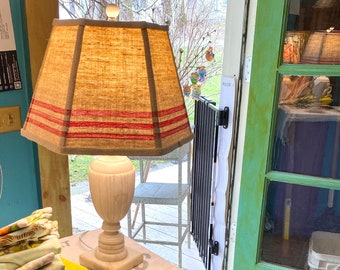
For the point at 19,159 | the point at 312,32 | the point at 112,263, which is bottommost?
the point at 112,263

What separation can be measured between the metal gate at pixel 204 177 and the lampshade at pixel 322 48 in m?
0.60

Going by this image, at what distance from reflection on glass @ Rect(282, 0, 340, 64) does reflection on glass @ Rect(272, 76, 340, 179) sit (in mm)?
88

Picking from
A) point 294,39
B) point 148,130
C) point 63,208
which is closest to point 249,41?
point 294,39

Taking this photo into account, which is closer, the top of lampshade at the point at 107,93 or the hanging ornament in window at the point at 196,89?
the top of lampshade at the point at 107,93

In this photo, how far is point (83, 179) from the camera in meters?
3.45

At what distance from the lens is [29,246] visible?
0.78 meters

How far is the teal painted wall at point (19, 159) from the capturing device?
1285mm

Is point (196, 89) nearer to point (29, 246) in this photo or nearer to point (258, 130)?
point (258, 130)

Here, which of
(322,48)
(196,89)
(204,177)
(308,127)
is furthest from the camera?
(196,89)

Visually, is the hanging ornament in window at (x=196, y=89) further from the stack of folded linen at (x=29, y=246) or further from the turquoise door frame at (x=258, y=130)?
the stack of folded linen at (x=29, y=246)

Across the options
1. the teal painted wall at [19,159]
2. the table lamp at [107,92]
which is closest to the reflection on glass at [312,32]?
the table lamp at [107,92]

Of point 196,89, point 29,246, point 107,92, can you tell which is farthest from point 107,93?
point 196,89

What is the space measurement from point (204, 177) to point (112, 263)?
1315 mm

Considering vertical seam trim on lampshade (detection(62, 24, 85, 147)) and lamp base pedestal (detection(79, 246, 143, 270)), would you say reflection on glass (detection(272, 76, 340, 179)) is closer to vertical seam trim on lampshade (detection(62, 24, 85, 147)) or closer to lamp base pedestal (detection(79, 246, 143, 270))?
lamp base pedestal (detection(79, 246, 143, 270))
